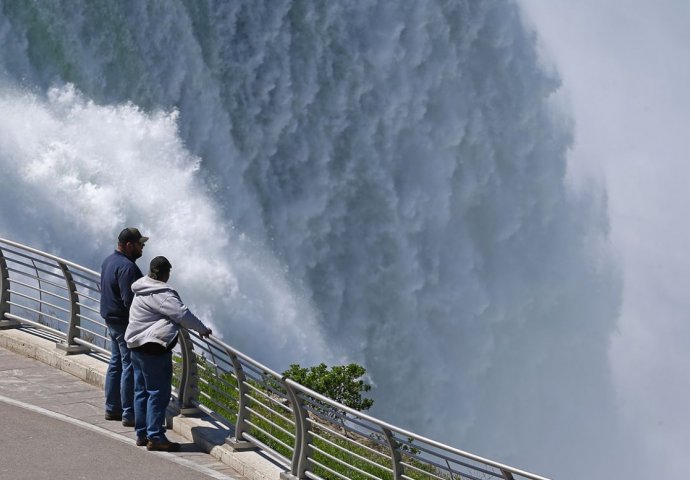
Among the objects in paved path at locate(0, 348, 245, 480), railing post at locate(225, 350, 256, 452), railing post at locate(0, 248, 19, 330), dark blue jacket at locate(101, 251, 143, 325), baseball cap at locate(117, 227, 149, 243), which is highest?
railing post at locate(0, 248, 19, 330)

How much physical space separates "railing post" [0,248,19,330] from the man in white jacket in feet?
9.92

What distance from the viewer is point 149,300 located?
9203 mm

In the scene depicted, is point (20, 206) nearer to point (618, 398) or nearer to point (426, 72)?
point (426, 72)

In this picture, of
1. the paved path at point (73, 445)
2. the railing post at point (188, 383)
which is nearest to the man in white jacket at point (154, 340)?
the paved path at point (73, 445)

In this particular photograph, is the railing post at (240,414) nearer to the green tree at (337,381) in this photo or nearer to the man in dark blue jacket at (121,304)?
the man in dark blue jacket at (121,304)

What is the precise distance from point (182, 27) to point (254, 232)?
4.69m

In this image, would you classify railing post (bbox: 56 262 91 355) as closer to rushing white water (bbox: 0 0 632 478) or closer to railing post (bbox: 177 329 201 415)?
railing post (bbox: 177 329 201 415)

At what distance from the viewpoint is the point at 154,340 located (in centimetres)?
Result: 920

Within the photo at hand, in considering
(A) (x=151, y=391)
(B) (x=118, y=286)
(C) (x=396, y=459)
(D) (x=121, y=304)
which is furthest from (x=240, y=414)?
(C) (x=396, y=459)

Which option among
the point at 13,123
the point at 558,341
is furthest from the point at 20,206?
the point at 558,341

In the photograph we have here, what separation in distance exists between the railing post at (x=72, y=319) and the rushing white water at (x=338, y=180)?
14.8 m

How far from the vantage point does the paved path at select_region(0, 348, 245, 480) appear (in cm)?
908

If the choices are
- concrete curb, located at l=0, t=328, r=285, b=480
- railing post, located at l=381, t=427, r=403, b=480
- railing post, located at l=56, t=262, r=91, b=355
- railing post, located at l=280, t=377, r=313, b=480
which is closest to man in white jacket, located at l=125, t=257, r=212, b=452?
concrete curb, located at l=0, t=328, r=285, b=480

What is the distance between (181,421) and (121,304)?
1.03 m
